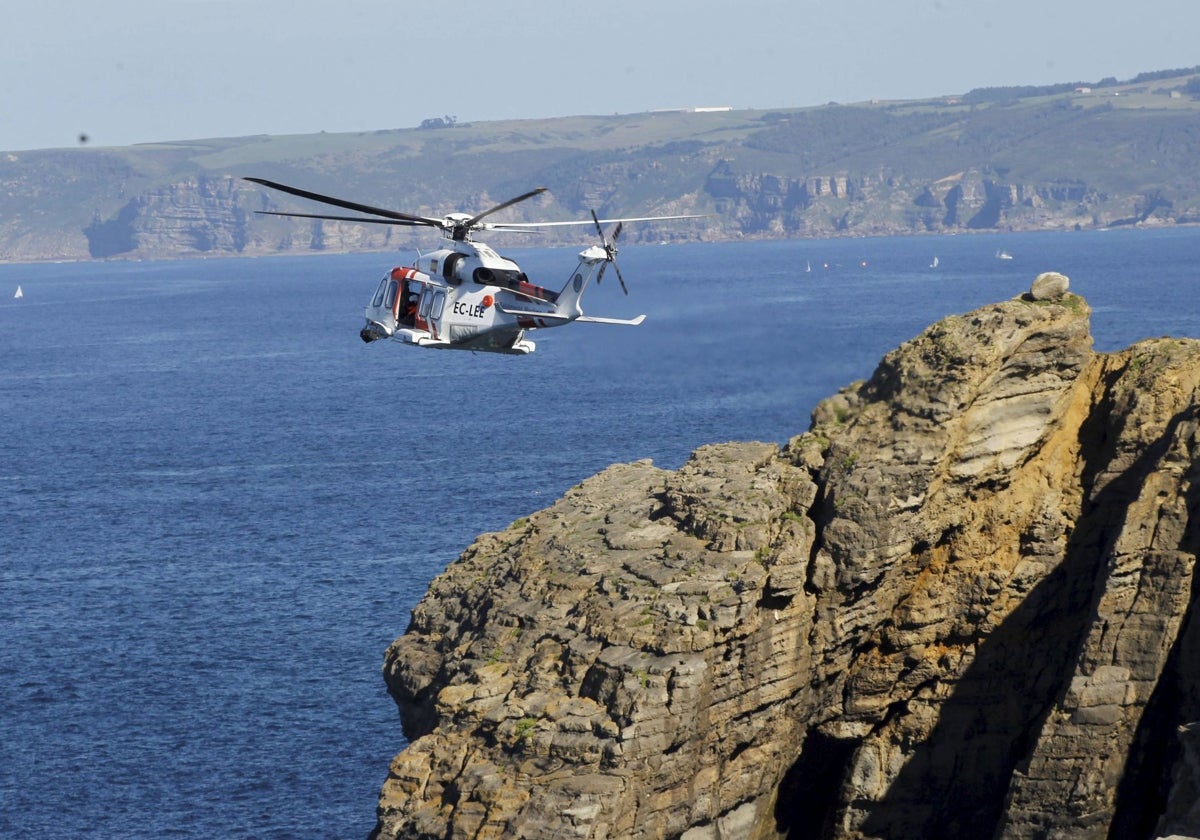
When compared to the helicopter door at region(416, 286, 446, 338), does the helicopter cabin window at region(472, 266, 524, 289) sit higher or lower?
higher

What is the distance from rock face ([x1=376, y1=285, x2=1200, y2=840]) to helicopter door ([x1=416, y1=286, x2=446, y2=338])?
10516 millimetres

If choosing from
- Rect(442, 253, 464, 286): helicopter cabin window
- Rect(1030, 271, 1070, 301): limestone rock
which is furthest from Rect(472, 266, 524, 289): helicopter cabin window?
Rect(1030, 271, 1070, 301): limestone rock

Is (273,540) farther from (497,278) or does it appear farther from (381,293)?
(497,278)

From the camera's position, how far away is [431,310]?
60.6 metres

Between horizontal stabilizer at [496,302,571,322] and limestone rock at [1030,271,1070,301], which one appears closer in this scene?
Answer: limestone rock at [1030,271,1070,301]

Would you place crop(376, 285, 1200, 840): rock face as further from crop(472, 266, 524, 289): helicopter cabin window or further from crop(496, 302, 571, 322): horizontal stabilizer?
crop(472, 266, 524, 289): helicopter cabin window

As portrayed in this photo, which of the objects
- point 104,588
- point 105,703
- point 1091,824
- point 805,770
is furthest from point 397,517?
point 1091,824

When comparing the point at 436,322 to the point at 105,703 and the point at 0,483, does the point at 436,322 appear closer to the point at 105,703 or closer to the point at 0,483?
the point at 105,703

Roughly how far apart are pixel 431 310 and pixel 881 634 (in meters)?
20.8

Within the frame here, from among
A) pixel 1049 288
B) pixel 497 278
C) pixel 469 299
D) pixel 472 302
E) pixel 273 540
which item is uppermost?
pixel 1049 288

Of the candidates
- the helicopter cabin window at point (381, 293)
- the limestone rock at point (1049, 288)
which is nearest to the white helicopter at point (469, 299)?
the helicopter cabin window at point (381, 293)

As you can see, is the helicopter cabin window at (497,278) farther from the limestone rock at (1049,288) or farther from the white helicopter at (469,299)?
the limestone rock at (1049,288)

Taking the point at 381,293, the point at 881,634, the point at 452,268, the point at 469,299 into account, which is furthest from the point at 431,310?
the point at 881,634

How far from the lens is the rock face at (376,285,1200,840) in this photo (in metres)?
45.1
